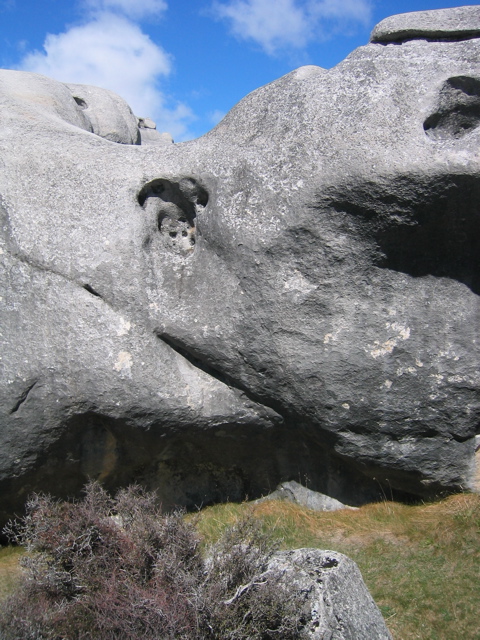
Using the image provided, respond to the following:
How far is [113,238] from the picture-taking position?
4.18 meters

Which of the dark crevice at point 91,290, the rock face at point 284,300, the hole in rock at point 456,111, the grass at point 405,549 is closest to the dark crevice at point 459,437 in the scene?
the rock face at point 284,300

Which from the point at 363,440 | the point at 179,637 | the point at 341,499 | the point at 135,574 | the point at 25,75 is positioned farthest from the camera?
the point at 25,75

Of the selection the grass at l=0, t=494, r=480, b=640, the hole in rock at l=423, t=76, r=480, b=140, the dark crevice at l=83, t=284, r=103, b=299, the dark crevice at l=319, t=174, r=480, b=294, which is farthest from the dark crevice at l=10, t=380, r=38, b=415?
the hole in rock at l=423, t=76, r=480, b=140

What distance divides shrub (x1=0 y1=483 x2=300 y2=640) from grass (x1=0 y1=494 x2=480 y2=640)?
0.54m

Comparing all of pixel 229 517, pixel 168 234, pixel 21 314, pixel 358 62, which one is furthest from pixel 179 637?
pixel 358 62

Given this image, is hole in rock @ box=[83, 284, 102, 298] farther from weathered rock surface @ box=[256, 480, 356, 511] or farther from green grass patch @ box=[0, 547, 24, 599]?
weathered rock surface @ box=[256, 480, 356, 511]

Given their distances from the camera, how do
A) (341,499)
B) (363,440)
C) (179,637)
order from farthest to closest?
(341,499) < (363,440) < (179,637)

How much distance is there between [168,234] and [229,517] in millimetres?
2029

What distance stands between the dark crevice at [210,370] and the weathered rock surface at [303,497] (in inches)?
21.7

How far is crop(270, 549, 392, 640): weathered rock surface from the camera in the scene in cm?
255

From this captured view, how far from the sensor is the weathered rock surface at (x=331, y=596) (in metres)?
2.55

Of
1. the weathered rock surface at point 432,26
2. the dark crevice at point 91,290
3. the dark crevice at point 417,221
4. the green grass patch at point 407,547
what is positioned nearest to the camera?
the green grass patch at point 407,547

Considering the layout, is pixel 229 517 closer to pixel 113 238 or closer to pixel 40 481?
pixel 40 481

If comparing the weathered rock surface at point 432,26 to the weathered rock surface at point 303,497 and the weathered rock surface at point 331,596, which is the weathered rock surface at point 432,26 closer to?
the weathered rock surface at point 303,497
